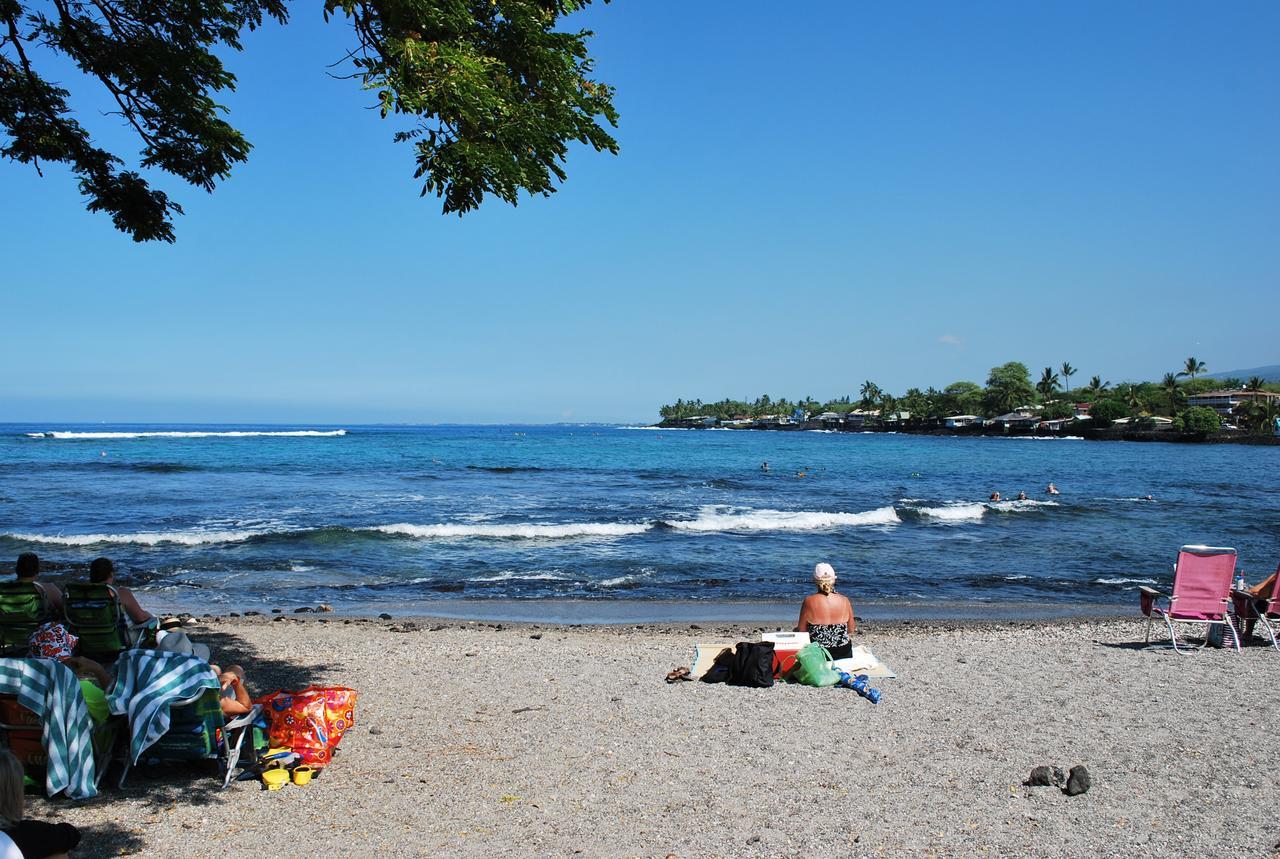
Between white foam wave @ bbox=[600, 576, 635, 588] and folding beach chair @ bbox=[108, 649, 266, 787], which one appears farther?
white foam wave @ bbox=[600, 576, 635, 588]

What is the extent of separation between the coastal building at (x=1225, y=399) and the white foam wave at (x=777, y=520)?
116 metres

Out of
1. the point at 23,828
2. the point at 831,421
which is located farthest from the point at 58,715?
the point at 831,421

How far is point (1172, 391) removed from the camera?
128875 mm

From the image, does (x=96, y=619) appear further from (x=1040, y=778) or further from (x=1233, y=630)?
(x=1233, y=630)

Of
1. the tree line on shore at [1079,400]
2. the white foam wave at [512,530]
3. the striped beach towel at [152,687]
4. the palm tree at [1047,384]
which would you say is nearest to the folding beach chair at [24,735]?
the striped beach towel at [152,687]

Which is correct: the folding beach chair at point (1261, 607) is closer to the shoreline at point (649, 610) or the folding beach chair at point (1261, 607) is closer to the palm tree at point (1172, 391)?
the shoreline at point (649, 610)

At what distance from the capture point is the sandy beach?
4.44m

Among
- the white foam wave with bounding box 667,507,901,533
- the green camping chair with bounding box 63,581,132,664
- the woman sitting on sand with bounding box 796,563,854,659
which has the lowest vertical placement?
A: the white foam wave with bounding box 667,507,901,533

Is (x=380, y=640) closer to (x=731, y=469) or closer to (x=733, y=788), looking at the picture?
(x=733, y=788)

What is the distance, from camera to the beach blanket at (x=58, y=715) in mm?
4613

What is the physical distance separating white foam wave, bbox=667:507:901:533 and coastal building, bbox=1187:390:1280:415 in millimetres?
115687

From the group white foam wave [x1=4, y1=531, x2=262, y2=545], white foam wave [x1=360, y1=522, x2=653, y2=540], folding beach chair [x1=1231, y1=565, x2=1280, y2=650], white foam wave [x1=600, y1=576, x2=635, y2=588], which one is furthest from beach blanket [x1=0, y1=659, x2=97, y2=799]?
white foam wave [x1=360, y1=522, x2=653, y2=540]

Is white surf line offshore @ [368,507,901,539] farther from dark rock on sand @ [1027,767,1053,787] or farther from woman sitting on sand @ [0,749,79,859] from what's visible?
woman sitting on sand @ [0,749,79,859]

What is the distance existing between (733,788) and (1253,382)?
520 ft
